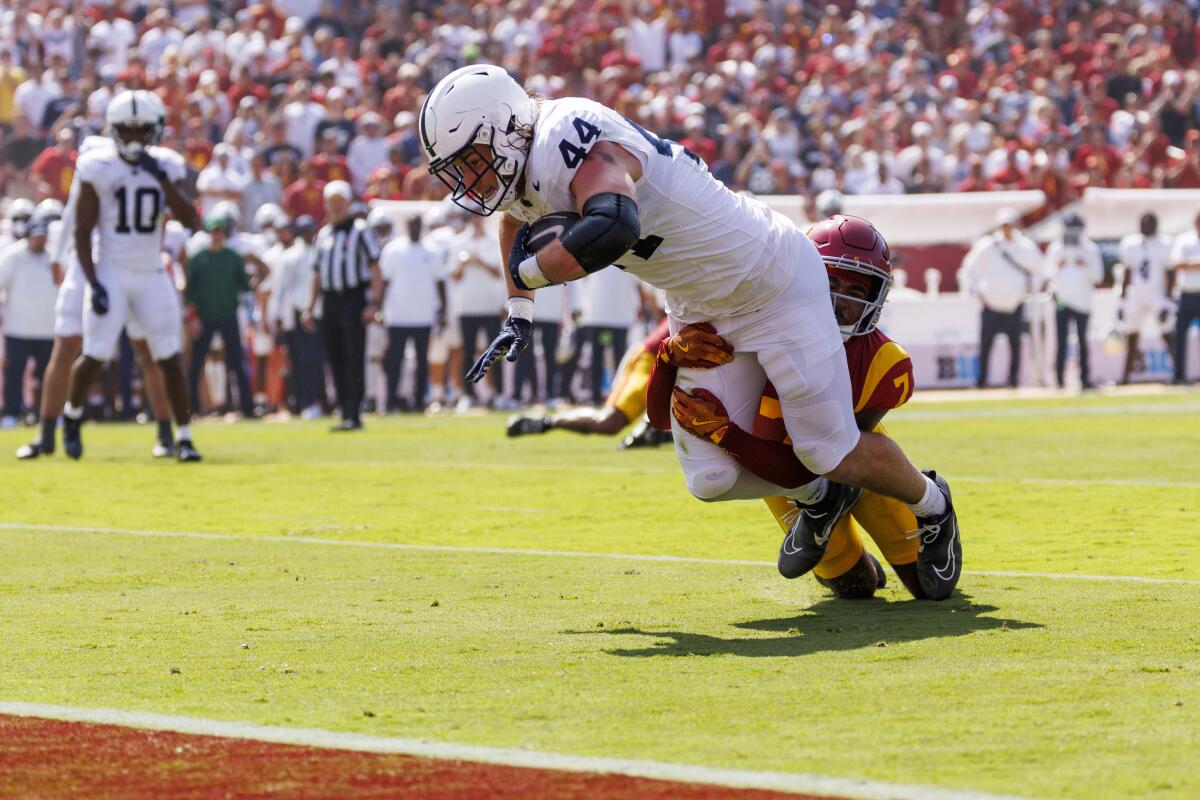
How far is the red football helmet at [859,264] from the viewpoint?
5.92 meters

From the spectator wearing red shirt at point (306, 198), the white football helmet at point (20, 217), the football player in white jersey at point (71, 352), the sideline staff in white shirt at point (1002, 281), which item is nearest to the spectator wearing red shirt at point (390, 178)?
the spectator wearing red shirt at point (306, 198)

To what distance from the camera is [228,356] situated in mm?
19562

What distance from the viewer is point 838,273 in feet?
19.5

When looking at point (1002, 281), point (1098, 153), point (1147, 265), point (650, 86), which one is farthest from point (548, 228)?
point (1098, 153)

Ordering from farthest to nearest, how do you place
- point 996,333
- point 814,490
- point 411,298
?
point 996,333 < point 411,298 < point 814,490

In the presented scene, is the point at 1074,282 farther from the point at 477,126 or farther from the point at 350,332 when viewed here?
the point at 477,126

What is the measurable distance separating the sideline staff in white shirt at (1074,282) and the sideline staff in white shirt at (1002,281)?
33 centimetres

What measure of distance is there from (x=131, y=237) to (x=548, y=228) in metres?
7.33

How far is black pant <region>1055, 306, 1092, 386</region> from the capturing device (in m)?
21.2

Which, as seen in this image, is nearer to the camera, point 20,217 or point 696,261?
point 696,261

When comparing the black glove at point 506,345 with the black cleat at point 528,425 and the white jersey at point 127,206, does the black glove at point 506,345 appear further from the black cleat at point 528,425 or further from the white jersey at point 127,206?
the white jersey at point 127,206

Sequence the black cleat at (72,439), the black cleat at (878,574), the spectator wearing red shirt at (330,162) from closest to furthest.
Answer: the black cleat at (878,574), the black cleat at (72,439), the spectator wearing red shirt at (330,162)

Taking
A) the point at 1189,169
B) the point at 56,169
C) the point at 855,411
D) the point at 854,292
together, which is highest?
the point at 56,169

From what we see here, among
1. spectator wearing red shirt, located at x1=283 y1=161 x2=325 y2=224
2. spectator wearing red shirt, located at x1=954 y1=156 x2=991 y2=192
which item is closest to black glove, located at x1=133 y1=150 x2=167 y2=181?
spectator wearing red shirt, located at x1=283 y1=161 x2=325 y2=224
